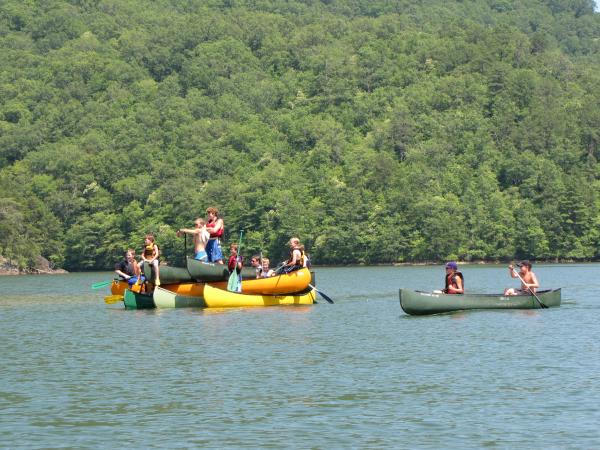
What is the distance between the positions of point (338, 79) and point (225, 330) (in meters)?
163

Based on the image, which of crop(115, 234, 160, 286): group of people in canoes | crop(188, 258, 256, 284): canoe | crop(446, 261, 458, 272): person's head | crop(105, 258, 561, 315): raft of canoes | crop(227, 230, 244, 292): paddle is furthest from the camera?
crop(115, 234, 160, 286): group of people in canoes

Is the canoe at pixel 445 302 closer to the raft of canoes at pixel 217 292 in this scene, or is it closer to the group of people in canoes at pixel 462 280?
the group of people in canoes at pixel 462 280

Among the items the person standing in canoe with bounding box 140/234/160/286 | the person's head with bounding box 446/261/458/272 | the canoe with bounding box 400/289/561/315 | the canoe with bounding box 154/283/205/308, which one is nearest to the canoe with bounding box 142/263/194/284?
the person standing in canoe with bounding box 140/234/160/286

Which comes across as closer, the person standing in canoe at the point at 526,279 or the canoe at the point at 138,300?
the person standing in canoe at the point at 526,279

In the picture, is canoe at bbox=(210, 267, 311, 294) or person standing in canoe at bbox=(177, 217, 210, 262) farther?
canoe at bbox=(210, 267, 311, 294)

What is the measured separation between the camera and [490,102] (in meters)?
181

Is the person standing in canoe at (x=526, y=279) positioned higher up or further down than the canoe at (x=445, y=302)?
higher up

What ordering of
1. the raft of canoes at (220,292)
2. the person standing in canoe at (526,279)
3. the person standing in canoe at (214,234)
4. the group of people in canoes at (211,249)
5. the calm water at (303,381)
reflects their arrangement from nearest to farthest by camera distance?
the calm water at (303,381)
the person standing in canoe at (526,279)
the raft of canoes at (220,292)
the person standing in canoe at (214,234)
the group of people in canoes at (211,249)

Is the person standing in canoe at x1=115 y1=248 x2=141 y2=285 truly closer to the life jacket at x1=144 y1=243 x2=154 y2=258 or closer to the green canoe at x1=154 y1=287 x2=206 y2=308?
the green canoe at x1=154 y1=287 x2=206 y2=308

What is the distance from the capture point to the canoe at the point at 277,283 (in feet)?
143

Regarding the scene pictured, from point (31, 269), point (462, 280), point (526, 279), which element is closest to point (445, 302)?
point (462, 280)

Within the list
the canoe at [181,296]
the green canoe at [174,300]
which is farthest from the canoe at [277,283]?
the green canoe at [174,300]

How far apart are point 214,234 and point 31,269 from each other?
293ft

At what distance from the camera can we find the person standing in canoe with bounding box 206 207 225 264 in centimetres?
4200
